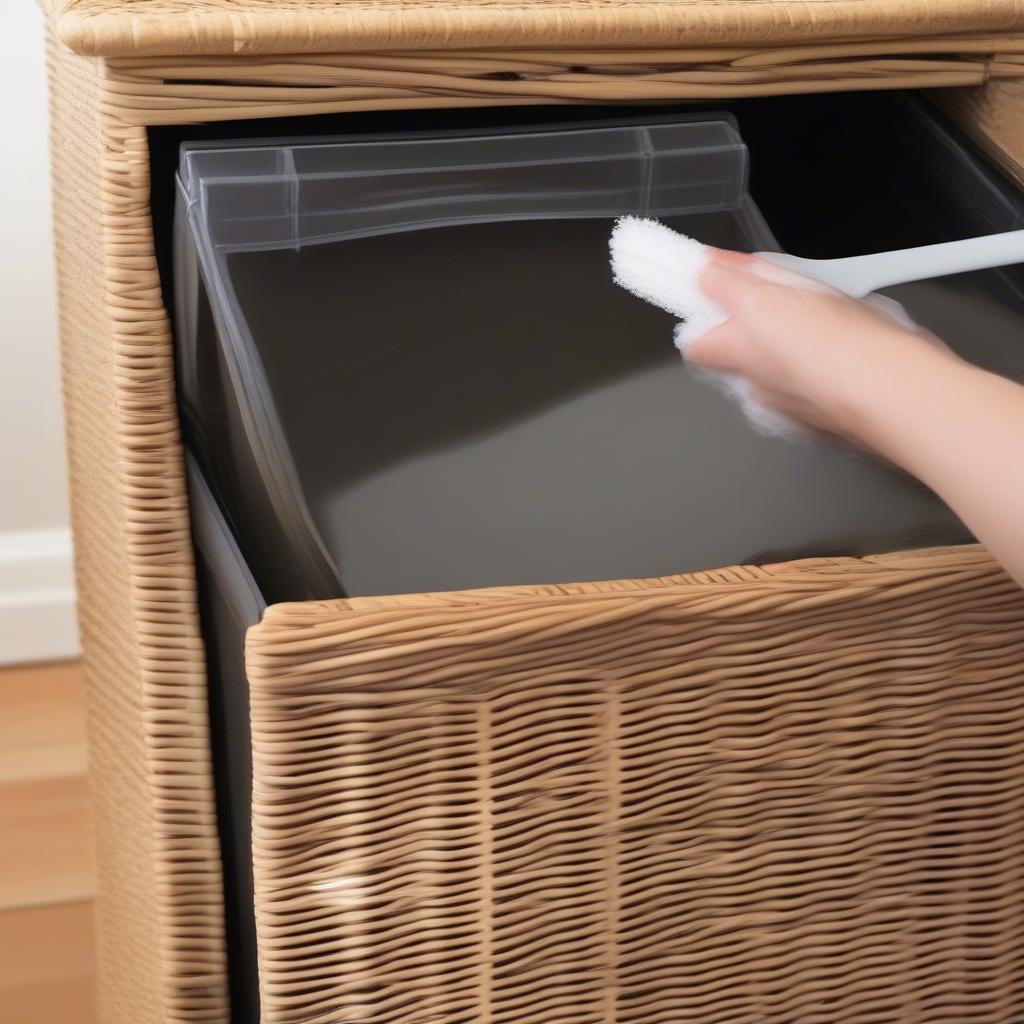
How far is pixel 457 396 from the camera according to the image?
0.56 meters

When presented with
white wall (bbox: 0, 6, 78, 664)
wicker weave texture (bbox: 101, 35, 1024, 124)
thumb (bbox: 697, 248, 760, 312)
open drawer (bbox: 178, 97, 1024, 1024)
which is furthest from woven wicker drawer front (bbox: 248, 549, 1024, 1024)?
white wall (bbox: 0, 6, 78, 664)

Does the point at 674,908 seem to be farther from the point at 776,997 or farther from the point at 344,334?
the point at 344,334

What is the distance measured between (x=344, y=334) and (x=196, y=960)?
1.02 feet

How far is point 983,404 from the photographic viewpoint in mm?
444

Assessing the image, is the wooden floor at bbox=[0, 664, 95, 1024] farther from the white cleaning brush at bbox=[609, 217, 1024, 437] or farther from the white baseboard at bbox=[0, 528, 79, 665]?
the white cleaning brush at bbox=[609, 217, 1024, 437]

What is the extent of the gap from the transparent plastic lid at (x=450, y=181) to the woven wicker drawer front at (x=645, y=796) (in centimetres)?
19

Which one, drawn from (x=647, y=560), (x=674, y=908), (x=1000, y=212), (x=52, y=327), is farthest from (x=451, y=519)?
(x=52, y=327)

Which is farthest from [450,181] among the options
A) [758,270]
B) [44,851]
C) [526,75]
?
[44,851]

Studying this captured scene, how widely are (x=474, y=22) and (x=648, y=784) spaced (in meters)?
0.31

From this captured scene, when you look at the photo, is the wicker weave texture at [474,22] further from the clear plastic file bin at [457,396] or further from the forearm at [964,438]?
the forearm at [964,438]

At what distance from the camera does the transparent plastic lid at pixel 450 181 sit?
56 cm

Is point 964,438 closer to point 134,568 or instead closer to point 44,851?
point 134,568

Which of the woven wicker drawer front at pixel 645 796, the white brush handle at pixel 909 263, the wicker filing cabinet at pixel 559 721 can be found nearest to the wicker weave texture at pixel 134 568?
the wicker filing cabinet at pixel 559 721

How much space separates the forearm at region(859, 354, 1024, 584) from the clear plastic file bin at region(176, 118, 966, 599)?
3.6 inches
